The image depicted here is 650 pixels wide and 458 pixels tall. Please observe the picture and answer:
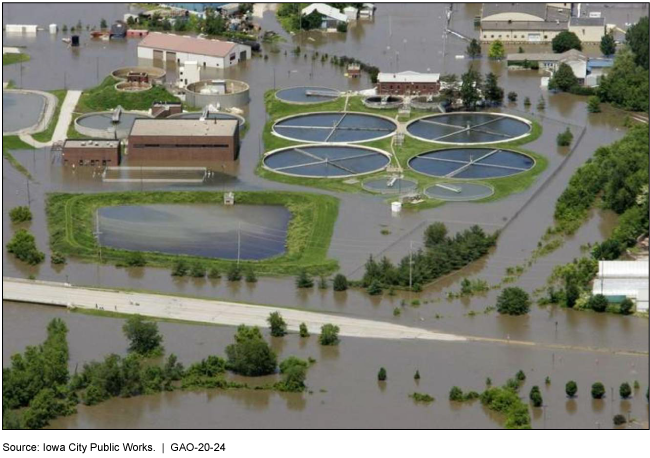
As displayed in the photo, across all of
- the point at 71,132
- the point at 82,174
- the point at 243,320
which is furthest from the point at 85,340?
the point at 71,132

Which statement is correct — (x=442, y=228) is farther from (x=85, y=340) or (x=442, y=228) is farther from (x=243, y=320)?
(x=85, y=340)

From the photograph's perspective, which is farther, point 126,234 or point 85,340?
point 126,234

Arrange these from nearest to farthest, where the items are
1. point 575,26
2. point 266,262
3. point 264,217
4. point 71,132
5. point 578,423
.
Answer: point 578,423 → point 266,262 → point 264,217 → point 71,132 → point 575,26

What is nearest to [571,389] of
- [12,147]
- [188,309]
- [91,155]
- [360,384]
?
[360,384]

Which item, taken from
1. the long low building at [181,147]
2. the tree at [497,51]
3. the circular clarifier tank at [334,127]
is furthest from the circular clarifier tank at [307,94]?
the tree at [497,51]

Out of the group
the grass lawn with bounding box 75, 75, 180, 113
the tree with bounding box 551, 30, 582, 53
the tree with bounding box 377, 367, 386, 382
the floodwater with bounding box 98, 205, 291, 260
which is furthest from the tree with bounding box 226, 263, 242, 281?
the tree with bounding box 551, 30, 582, 53

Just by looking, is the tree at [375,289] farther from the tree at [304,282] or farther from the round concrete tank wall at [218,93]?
the round concrete tank wall at [218,93]
